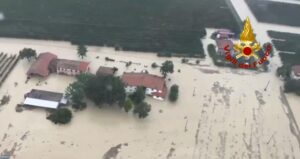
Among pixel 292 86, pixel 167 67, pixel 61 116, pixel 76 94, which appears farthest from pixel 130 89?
pixel 292 86

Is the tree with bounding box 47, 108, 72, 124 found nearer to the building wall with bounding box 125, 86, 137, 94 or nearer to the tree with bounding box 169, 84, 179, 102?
the building wall with bounding box 125, 86, 137, 94

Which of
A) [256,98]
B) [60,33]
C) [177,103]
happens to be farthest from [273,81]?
[60,33]

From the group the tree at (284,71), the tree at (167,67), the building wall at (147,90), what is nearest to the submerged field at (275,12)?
the tree at (284,71)

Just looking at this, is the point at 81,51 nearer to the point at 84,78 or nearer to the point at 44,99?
the point at 84,78

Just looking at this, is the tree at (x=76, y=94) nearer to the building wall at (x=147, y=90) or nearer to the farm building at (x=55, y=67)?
the farm building at (x=55, y=67)

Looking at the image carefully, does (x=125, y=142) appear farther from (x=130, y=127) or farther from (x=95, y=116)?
(x=95, y=116)

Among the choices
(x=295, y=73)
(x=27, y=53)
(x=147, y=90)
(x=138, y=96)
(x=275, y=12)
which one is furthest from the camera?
(x=275, y=12)

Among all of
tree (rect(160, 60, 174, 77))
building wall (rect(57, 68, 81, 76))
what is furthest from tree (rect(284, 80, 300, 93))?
building wall (rect(57, 68, 81, 76))
